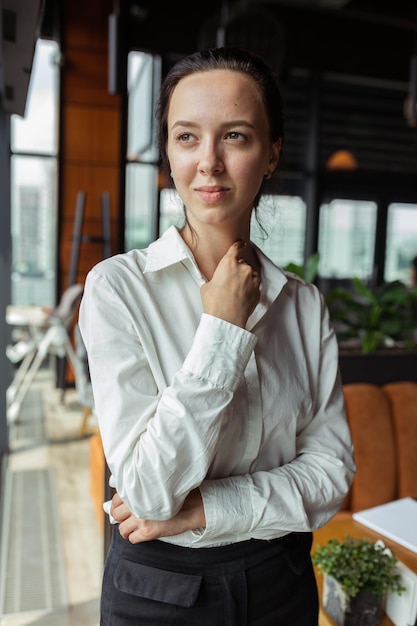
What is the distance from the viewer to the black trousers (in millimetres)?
844

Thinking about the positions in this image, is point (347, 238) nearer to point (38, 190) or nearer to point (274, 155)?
point (38, 190)

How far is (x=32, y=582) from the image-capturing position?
2.61 m

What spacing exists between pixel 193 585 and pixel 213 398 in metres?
0.29

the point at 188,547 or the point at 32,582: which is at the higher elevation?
the point at 188,547

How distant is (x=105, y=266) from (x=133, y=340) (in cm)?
12

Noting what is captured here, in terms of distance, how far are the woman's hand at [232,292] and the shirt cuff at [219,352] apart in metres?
0.02

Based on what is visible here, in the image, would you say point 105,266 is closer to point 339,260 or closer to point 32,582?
point 32,582

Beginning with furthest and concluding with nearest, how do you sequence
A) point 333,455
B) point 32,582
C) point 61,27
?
point 61,27, point 32,582, point 333,455

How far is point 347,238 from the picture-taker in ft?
25.4

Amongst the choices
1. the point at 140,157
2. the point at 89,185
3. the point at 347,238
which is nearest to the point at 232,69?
the point at 89,185

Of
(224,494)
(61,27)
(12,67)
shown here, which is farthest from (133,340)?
(61,27)

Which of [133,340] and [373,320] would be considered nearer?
[133,340]

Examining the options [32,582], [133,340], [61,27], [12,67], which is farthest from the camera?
[61,27]

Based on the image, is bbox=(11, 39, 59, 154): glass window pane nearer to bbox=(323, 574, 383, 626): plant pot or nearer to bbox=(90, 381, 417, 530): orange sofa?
bbox=(90, 381, 417, 530): orange sofa
